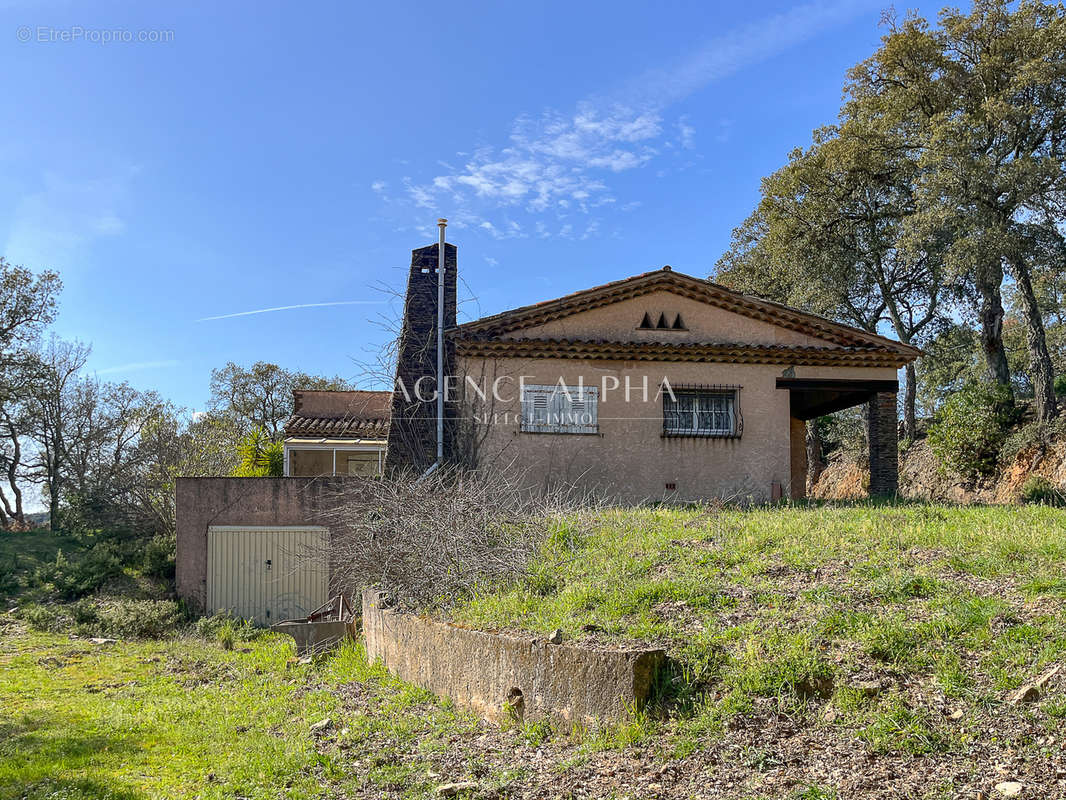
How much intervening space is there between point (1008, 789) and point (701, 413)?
12.6 m

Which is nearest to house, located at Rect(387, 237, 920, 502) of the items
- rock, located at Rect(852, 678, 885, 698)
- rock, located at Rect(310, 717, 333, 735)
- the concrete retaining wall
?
the concrete retaining wall

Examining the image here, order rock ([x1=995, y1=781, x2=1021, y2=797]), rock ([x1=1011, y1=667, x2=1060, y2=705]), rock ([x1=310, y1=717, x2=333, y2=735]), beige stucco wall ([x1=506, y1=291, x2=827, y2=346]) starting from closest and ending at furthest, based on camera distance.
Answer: rock ([x1=995, y1=781, x2=1021, y2=797]) < rock ([x1=1011, y1=667, x2=1060, y2=705]) < rock ([x1=310, y1=717, x2=333, y2=735]) < beige stucco wall ([x1=506, y1=291, x2=827, y2=346])

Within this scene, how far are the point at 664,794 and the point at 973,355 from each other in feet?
95.6

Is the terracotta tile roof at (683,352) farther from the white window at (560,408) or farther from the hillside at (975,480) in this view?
the hillside at (975,480)

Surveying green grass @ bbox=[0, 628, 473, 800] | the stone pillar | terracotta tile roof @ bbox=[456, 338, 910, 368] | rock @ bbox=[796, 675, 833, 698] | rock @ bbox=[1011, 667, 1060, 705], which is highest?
terracotta tile roof @ bbox=[456, 338, 910, 368]

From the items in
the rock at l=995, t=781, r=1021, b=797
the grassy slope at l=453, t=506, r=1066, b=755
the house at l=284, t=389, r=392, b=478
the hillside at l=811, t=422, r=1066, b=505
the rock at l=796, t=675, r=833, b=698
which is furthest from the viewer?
the house at l=284, t=389, r=392, b=478

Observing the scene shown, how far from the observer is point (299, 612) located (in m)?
16.2

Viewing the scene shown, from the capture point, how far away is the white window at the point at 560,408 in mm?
15969

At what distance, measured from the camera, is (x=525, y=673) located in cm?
624

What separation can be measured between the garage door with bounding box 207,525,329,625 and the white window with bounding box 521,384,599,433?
474 centimetres

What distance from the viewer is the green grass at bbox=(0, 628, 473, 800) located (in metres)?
5.91

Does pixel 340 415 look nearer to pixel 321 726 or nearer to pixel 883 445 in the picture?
pixel 883 445

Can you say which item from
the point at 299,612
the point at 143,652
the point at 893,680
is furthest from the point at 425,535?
the point at 299,612

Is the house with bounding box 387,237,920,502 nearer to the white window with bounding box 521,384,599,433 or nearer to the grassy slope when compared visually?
the white window with bounding box 521,384,599,433
